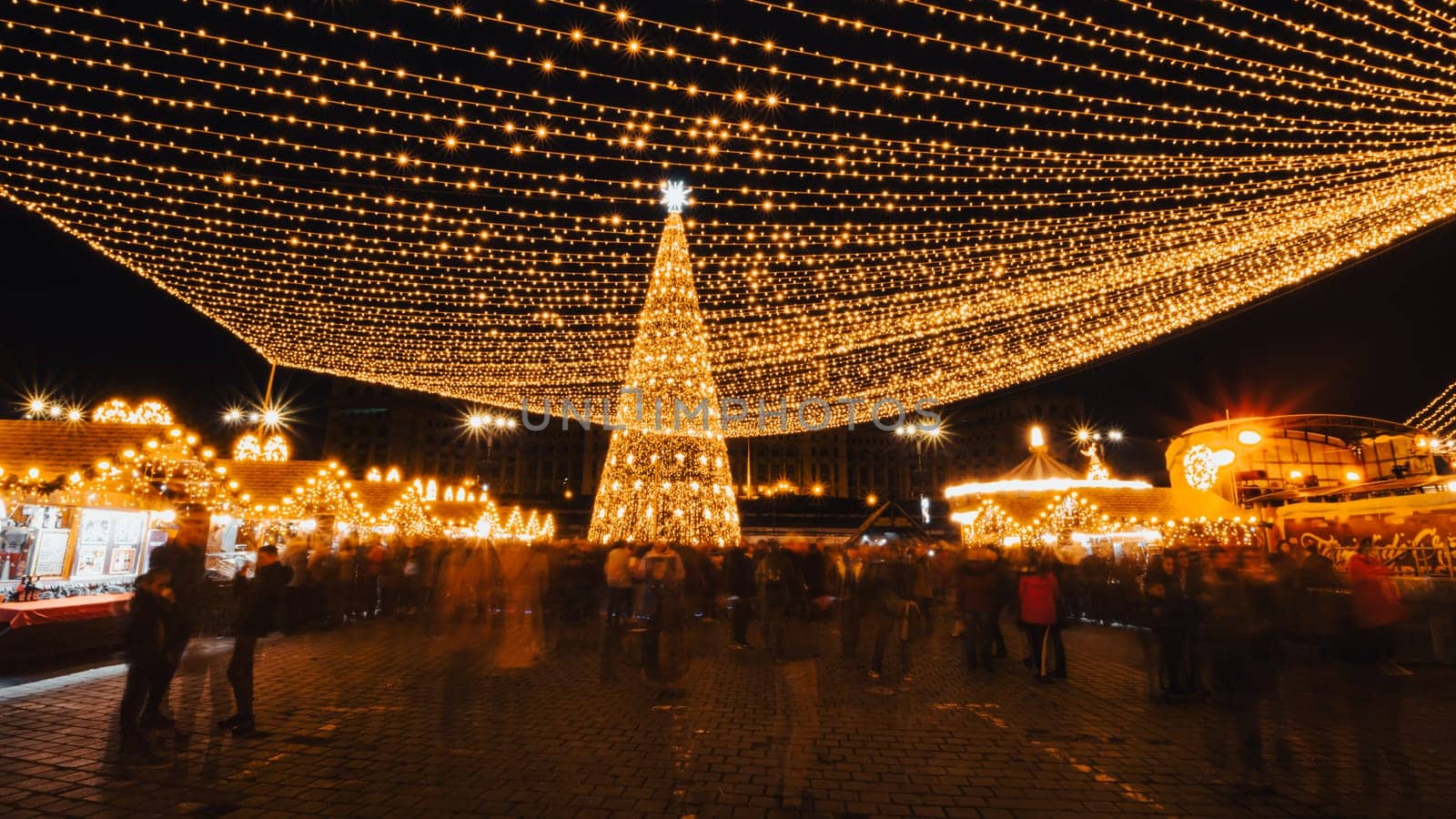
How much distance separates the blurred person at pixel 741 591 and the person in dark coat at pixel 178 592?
6.09 meters

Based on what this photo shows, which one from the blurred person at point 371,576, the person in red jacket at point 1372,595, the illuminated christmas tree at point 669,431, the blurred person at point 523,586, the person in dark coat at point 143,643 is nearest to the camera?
the person in dark coat at point 143,643

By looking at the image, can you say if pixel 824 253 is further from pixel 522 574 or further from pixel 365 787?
pixel 365 787

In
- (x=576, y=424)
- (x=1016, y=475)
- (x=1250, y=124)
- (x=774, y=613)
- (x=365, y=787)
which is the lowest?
(x=365, y=787)

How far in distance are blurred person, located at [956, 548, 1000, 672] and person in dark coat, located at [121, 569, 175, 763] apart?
24.4 feet

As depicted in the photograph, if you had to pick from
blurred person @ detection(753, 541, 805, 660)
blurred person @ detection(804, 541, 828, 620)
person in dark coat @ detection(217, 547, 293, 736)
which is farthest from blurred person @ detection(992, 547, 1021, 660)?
person in dark coat @ detection(217, 547, 293, 736)

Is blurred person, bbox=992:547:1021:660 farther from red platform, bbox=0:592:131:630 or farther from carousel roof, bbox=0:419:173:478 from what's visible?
carousel roof, bbox=0:419:173:478

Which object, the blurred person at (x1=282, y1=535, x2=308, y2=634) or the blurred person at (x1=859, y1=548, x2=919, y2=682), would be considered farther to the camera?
the blurred person at (x1=282, y1=535, x2=308, y2=634)

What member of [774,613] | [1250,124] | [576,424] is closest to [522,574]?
[774,613]

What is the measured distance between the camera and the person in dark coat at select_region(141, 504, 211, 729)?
496 cm

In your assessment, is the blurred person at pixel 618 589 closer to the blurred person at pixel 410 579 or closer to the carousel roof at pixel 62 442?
the blurred person at pixel 410 579

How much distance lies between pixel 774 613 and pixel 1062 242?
5.96m

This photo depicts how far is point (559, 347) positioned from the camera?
44.7 ft

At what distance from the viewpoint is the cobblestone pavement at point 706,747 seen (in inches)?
149

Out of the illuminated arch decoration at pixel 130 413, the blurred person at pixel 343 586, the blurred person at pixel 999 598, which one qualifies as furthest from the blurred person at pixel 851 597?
the illuminated arch decoration at pixel 130 413
